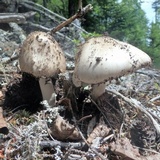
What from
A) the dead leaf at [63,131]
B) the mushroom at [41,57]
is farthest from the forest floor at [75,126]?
the mushroom at [41,57]

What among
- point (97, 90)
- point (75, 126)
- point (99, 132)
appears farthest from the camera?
point (97, 90)

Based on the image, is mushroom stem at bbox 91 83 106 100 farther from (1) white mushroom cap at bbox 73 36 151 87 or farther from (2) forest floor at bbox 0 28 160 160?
(1) white mushroom cap at bbox 73 36 151 87

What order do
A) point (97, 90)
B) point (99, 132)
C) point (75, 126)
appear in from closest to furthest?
point (75, 126)
point (99, 132)
point (97, 90)

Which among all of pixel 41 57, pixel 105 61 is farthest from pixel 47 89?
pixel 105 61

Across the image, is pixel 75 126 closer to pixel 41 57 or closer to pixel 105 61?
pixel 105 61

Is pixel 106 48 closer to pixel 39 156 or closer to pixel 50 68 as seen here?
pixel 50 68

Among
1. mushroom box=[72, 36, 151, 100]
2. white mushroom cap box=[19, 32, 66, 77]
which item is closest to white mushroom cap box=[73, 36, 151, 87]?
mushroom box=[72, 36, 151, 100]
